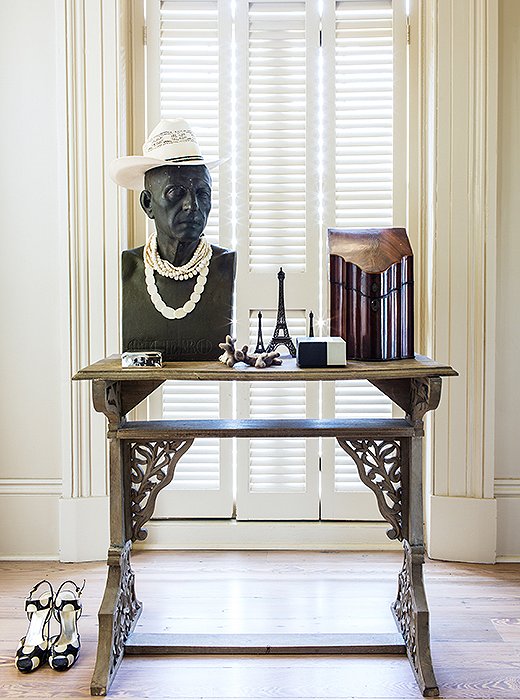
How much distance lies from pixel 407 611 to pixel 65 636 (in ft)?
3.40

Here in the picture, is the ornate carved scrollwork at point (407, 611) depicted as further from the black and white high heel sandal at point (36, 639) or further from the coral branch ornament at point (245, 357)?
the black and white high heel sandal at point (36, 639)

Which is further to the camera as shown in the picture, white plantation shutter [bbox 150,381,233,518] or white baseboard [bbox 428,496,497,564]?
white plantation shutter [bbox 150,381,233,518]

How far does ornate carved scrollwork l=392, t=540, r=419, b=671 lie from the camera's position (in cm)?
231

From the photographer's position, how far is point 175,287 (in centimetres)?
247

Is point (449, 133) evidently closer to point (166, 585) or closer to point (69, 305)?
point (69, 305)

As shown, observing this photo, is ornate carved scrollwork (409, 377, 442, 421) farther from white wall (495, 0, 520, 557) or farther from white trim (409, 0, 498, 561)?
white wall (495, 0, 520, 557)

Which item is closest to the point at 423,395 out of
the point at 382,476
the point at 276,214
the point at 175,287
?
the point at 382,476

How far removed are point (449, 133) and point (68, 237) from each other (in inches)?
62.0

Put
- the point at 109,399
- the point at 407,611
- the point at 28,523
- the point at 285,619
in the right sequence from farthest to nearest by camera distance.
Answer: the point at 28,523 < the point at 285,619 < the point at 407,611 < the point at 109,399

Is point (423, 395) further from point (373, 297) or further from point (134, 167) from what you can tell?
point (134, 167)

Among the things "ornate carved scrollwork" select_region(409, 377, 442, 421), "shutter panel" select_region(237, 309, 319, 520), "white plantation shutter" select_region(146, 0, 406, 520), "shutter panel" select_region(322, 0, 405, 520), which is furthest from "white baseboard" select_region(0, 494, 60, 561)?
"ornate carved scrollwork" select_region(409, 377, 442, 421)

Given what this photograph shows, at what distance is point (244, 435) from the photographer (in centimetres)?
241

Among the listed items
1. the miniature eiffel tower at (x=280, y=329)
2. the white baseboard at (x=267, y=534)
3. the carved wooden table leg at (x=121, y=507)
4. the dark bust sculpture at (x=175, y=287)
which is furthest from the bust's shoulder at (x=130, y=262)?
the white baseboard at (x=267, y=534)

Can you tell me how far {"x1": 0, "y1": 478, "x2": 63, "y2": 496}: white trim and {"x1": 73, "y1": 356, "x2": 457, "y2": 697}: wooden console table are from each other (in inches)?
34.1
